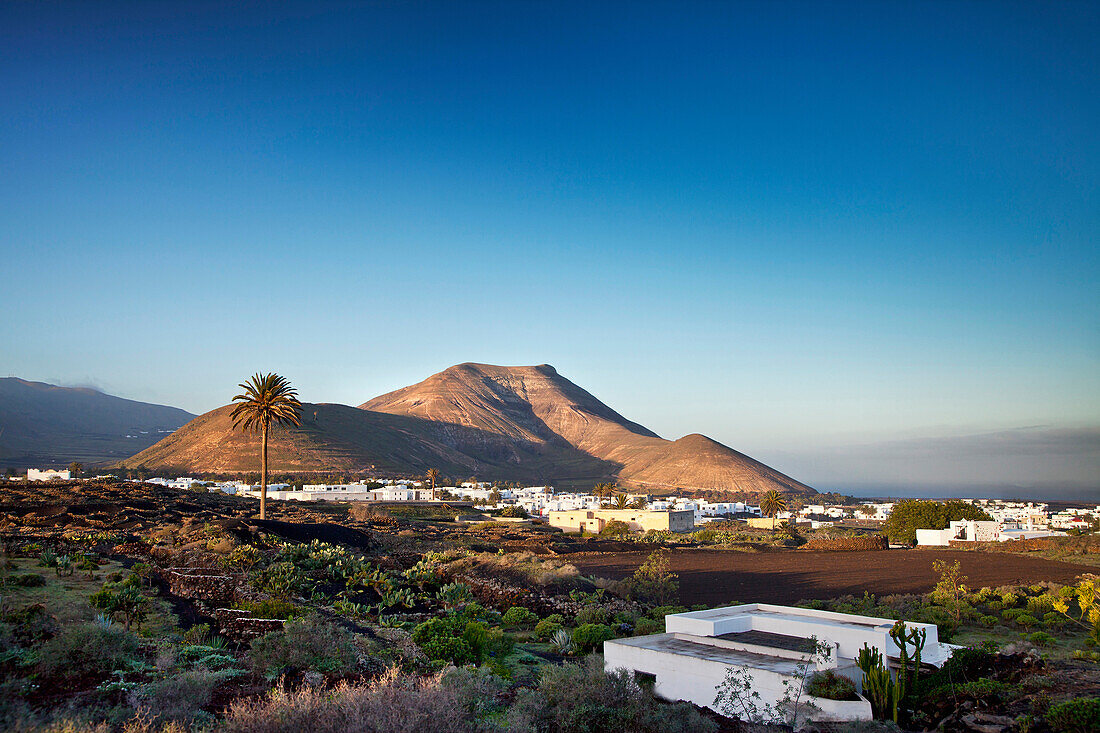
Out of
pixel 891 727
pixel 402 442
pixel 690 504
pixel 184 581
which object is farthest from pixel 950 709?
pixel 402 442

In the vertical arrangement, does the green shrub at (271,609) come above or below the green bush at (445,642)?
above

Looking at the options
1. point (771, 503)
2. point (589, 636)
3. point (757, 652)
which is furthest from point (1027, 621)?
point (771, 503)

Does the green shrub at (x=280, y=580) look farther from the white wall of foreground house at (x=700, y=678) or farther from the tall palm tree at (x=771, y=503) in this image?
the tall palm tree at (x=771, y=503)

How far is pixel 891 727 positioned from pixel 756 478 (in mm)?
165391

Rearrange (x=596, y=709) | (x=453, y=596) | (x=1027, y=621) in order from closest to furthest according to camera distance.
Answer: (x=596, y=709), (x=1027, y=621), (x=453, y=596)

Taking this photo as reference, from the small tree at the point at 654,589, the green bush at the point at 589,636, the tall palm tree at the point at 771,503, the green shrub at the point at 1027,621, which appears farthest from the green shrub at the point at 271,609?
the tall palm tree at the point at 771,503

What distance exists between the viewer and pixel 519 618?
76.2 feet

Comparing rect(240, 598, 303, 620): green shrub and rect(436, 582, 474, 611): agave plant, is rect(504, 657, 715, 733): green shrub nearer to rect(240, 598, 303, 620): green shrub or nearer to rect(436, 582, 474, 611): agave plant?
rect(240, 598, 303, 620): green shrub

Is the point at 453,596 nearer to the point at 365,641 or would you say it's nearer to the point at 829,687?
the point at 365,641

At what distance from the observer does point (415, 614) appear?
21.7 m

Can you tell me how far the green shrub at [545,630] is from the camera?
20688mm

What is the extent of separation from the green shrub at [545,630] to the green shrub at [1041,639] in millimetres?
14012

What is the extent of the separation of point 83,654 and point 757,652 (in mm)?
12226

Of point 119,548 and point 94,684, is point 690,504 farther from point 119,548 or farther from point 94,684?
point 94,684
